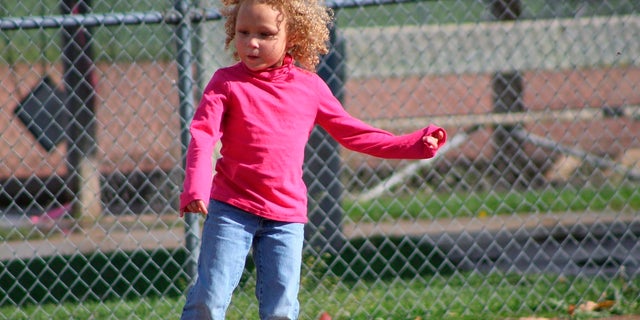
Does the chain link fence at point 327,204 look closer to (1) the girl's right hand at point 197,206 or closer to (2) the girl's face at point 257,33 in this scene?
(2) the girl's face at point 257,33

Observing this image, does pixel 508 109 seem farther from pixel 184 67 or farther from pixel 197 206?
pixel 197 206

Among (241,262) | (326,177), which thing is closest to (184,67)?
(326,177)

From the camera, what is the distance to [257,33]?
2898 mm

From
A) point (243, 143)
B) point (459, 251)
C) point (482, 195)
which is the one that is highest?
point (243, 143)

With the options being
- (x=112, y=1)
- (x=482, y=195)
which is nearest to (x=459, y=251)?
(x=482, y=195)

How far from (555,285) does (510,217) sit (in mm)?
2530

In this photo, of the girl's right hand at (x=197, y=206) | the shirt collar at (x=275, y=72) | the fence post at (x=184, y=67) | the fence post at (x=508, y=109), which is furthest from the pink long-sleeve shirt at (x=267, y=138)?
the fence post at (x=508, y=109)

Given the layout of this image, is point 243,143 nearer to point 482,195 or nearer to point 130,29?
point 130,29

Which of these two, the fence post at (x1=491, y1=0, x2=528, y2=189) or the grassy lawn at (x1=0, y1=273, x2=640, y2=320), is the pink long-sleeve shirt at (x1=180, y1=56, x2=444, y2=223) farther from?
the fence post at (x1=491, y1=0, x2=528, y2=189)

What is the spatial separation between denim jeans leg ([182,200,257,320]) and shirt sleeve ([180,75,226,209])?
24 cm

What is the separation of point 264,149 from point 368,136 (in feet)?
1.23

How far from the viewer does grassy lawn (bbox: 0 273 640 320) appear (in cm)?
441

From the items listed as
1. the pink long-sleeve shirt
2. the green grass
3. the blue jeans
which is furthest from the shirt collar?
the green grass

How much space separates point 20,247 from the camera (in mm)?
6273
